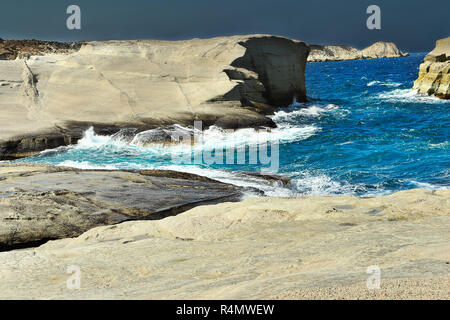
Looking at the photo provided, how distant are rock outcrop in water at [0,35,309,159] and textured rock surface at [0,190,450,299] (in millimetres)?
13456

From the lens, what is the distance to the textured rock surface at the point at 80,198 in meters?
7.44

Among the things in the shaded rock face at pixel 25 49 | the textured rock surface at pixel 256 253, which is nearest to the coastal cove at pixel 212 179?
the textured rock surface at pixel 256 253

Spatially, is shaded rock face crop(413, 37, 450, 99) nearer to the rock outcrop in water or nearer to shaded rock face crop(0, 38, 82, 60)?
the rock outcrop in water

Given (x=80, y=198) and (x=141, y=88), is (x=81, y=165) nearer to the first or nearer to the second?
(x=80, y=198)

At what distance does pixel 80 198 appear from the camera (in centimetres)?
843

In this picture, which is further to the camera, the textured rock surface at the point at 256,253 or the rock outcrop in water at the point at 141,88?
the rock outcrop in water at the point at 141,88

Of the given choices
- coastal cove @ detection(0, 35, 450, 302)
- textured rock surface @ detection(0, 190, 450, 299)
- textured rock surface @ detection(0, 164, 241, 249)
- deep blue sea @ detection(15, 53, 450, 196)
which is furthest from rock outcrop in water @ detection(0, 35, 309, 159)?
textured rock surface @ detection(0, 190, 450, 299)

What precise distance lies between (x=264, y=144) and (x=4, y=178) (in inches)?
495

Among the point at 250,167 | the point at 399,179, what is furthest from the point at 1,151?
the point at 399,179

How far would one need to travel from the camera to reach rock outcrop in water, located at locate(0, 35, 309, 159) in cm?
2044

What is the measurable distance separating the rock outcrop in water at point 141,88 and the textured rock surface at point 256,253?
1346cm

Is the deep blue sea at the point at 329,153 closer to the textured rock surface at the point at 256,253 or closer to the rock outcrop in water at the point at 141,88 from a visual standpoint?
the rock outcrop in water at the point at 141,88

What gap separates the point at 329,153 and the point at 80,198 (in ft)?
39.6
